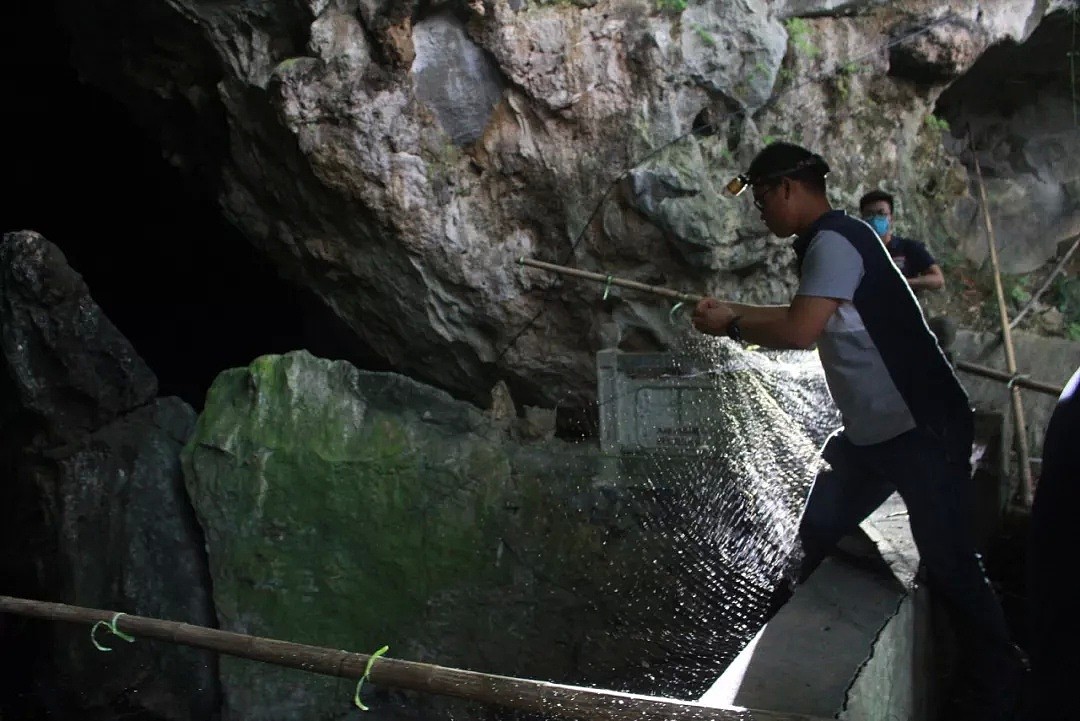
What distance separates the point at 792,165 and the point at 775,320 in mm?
476

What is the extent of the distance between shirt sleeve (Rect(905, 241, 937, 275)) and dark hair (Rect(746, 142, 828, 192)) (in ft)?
7.60

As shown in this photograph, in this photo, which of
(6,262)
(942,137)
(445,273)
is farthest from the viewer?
(942,137)

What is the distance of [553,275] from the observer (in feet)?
18.7

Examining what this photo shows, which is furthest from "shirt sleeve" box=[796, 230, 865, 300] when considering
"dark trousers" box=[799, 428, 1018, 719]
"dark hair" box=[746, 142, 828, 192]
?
"dark trousers" box=[799, 428, 1018, 719]

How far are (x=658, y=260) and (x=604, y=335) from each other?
63cm

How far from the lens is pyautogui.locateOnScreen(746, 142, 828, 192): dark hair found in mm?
2379

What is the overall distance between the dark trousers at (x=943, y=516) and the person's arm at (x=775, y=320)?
48 cm

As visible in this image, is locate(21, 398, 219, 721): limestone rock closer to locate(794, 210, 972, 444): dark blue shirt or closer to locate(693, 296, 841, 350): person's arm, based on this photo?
locate(693, 296, 841, 350): person's arm

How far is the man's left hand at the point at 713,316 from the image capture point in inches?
97.7

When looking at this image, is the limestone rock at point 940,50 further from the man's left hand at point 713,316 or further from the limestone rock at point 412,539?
the man's left hand at point 713,316

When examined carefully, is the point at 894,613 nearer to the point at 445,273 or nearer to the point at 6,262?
the point at 445,273

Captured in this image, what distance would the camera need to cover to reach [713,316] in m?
2.50

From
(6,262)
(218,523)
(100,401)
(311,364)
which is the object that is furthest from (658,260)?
(6,262)

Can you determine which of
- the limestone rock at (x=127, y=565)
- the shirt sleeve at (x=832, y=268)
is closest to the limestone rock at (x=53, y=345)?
the limestone rock at (x=127, y=565)
